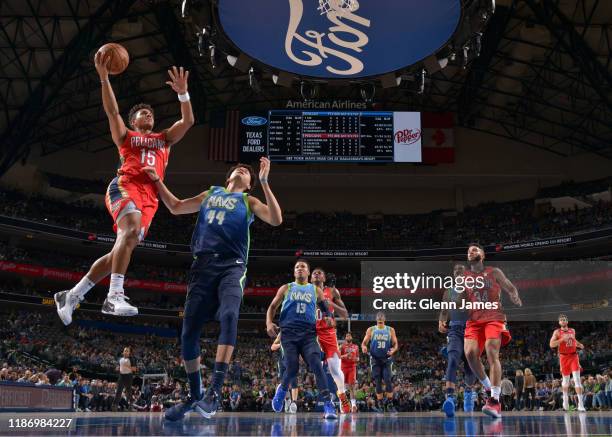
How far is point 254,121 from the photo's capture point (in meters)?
30.4

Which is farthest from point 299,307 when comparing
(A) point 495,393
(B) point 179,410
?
(B) point 179,410

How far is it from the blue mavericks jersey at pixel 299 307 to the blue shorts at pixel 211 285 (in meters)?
3.66

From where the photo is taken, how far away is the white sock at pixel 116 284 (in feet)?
19.6

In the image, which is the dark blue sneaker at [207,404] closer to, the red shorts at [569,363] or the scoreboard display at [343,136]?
the red shorts at [569,363]

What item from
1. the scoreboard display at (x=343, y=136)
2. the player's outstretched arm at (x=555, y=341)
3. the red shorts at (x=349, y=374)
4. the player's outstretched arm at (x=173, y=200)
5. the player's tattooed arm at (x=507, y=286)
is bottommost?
the red shorts at (x=349, y=374)

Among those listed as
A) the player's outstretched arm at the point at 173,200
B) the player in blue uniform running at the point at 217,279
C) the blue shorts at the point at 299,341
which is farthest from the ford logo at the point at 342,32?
the player in blue uniform running at the point at 217,279

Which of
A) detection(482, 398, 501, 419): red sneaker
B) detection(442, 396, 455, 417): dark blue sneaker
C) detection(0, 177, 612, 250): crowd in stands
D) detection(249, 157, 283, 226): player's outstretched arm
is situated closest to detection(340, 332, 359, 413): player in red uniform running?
detection(442, 396, 455, 417): dark blue sneaker

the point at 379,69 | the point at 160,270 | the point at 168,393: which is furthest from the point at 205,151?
the point at 379,69

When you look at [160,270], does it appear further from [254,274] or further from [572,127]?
[572,127]

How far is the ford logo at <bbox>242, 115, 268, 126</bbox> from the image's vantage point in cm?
3022

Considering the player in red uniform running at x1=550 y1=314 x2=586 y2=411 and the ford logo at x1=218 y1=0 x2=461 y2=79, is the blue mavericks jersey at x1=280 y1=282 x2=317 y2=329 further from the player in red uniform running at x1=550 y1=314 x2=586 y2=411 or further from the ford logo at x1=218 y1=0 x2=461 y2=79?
the player in red uniform running at x1=550 y1=314 x2=586 y2=411

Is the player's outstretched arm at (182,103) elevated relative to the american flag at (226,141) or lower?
lower

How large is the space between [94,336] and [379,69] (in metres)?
26.8

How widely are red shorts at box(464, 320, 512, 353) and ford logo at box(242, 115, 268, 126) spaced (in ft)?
74.1
